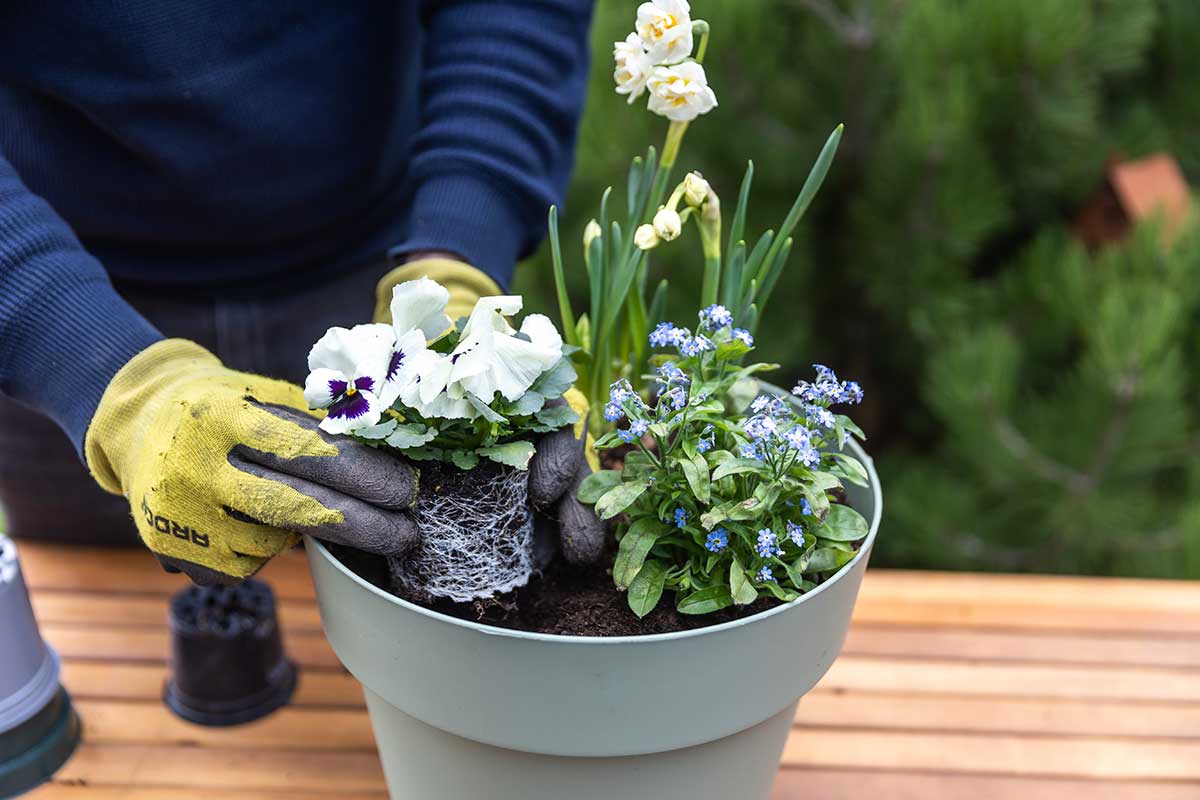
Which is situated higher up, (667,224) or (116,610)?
(667,224)

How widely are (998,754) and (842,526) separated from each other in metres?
0.35

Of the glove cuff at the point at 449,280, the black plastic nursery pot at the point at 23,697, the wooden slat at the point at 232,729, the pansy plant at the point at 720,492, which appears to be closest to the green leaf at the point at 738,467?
the pansy plant at the point at 720,492

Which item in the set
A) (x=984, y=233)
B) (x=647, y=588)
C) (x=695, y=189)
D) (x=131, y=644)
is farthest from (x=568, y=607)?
(x=984, y=233)

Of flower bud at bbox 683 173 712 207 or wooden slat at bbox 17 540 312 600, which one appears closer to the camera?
flower bud at bbox 683 173 712 207

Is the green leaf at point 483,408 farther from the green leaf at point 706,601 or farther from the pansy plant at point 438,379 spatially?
the green leaf at point 706,601

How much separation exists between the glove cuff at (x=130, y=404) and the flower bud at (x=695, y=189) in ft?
1.15

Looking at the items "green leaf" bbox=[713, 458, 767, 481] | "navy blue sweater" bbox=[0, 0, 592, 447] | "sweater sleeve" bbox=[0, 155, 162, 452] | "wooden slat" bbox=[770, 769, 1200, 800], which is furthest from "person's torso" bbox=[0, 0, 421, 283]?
"wooden slat" bbox=[770, 769, 1200, 800]

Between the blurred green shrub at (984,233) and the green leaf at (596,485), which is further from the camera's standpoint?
the blurred green shrub at (984,233)

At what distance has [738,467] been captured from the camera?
59cm

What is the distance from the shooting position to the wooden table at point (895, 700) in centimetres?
81

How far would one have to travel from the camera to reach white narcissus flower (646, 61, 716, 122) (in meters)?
0.61

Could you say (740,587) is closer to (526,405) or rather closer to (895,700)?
(526,405)

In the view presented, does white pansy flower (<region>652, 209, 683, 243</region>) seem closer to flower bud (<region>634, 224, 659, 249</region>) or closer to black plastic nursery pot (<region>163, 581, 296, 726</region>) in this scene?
flower bud (<region>634, 224, 659, 249</region>)

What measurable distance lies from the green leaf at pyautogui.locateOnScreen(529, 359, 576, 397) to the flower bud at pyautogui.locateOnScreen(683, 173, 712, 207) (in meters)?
0.14
